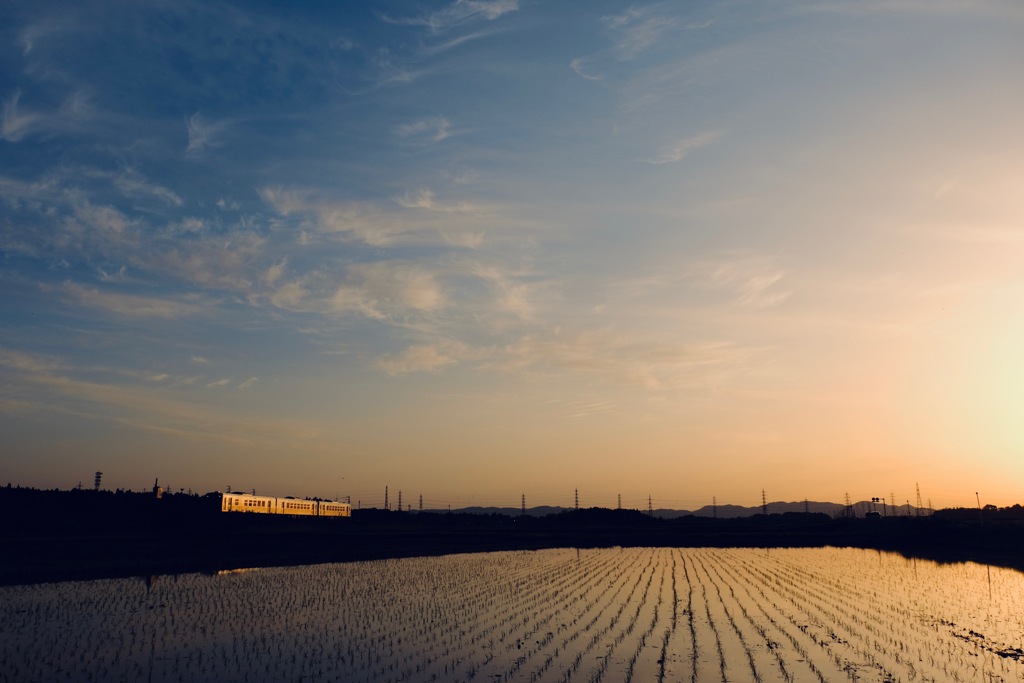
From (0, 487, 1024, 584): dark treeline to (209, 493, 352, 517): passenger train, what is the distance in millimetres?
2097

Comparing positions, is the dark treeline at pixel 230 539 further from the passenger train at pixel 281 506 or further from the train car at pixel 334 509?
the train car at pixel 334 509

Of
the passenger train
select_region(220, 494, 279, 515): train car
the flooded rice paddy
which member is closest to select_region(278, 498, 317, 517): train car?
the passenger train

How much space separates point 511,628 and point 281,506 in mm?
80370

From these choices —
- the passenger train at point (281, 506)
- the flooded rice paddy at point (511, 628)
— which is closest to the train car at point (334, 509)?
the passenger train at point (281, 506)

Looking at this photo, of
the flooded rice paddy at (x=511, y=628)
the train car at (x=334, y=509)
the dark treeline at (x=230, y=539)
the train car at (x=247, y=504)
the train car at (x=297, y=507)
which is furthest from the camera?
the train car at (x=334, y=509)

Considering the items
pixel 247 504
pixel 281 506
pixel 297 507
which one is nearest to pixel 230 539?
pixel 247 504

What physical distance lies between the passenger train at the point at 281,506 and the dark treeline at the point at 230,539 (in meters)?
2.10

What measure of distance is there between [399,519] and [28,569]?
83.0 m

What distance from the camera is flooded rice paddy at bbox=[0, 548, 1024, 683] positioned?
18.3 meters

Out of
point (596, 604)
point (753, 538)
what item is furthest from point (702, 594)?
point (753, 538)

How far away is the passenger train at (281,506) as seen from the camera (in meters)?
81.4

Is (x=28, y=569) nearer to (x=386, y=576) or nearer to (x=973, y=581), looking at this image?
(x=386, y=576)

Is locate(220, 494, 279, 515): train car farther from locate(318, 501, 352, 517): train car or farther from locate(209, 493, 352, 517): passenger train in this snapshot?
locate(318, 501, 352, 517): train car

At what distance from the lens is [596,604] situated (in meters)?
29.9
